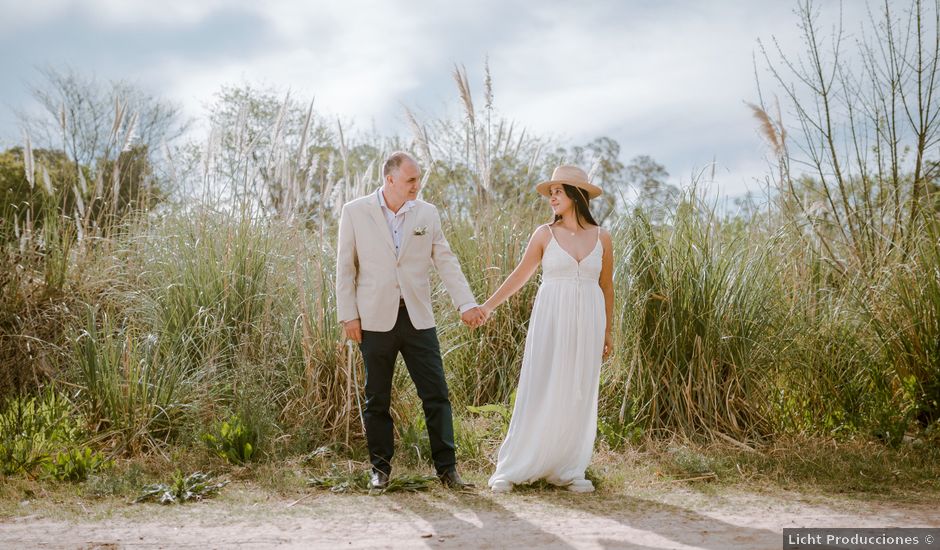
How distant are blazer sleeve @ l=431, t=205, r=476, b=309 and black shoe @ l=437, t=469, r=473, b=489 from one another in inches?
34.7

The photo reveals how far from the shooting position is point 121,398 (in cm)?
506

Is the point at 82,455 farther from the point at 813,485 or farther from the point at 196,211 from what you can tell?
the point at 813,485

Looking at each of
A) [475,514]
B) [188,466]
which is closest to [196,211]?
[188,466]

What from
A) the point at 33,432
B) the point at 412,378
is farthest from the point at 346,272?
the point at 33,432

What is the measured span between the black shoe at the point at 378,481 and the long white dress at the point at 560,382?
56 cm

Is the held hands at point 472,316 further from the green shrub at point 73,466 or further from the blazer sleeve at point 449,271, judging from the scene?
the green shrub at point 73,466

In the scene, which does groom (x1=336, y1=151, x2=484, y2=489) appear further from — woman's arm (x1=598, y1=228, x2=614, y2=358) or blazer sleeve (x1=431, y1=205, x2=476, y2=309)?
woman's arm (x1=598, y1=228, x2=614, y2=358)

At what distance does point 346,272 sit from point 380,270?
18 cm

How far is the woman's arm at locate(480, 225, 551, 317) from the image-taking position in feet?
14.9

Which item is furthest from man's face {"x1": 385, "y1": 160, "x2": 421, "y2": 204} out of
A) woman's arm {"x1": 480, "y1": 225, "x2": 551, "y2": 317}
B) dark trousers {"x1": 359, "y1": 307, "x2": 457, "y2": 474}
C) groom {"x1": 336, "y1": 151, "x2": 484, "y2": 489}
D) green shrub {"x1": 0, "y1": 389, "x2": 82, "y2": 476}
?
green shrub {"x1": 0, "y1": 389, "x2": 82, "y2": 476}

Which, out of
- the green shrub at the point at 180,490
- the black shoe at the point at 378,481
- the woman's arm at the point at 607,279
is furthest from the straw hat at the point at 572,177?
the green shrub at the point at 180,490

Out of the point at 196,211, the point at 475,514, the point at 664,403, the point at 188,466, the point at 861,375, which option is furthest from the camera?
the point at 196,211

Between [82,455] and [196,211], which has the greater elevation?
[196,211]

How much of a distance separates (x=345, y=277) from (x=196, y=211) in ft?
8.06
